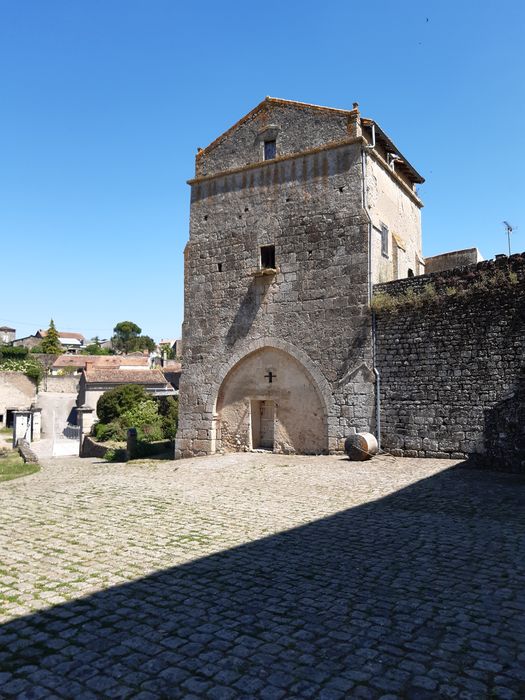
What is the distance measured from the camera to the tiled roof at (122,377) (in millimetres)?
33062

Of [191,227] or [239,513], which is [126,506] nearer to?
[239,513]

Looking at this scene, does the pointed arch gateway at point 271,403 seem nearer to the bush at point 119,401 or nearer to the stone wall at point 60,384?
the bush at point 119,401

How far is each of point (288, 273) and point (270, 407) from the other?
12.4ft

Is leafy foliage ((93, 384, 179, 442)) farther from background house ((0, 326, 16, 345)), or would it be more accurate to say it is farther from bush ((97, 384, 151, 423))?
background house ((0, 326, 16, 345))

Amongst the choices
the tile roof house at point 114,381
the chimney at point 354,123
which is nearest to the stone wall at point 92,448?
the tile roof house at point 114,381

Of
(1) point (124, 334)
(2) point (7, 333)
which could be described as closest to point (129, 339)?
(1) point (124, 334)

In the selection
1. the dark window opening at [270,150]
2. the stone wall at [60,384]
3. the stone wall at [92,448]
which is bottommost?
the stone wall at [92,448]

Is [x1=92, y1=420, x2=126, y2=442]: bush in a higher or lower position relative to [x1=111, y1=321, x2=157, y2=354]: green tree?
lower

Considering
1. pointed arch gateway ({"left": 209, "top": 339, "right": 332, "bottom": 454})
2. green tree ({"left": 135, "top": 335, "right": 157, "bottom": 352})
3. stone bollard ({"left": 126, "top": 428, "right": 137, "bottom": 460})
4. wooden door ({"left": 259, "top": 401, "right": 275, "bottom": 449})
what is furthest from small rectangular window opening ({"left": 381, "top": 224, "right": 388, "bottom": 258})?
green tree ({"left": 135, "top": 335, "right": 157, "bottom": 352})

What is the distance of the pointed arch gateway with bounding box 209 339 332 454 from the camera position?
1424 cm

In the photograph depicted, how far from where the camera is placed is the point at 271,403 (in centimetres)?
1531

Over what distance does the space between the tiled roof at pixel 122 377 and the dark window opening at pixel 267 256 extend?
1989 centimetres

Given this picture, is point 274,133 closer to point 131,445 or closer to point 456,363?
point 456,363

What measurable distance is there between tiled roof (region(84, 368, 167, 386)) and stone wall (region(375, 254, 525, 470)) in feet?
74.9
